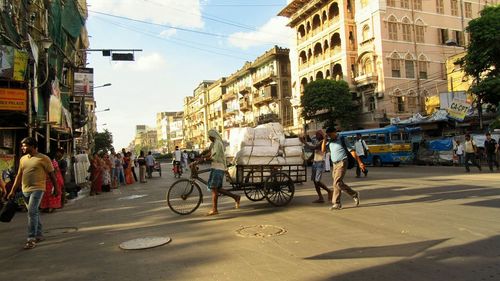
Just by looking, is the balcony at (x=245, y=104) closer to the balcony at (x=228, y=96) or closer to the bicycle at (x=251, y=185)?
the balcony at (x=228, y=96)

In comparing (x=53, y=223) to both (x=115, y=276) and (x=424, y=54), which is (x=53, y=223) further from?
(x=424, y=54)

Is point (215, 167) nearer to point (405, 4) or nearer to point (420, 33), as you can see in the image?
point (405, 4)

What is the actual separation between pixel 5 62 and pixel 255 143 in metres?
8.27

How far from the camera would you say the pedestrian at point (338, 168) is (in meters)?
9.36

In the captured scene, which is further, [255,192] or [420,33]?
[420,33]

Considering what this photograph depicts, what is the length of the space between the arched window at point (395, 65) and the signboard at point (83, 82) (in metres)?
30.5

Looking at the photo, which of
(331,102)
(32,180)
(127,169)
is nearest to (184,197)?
(32,180)

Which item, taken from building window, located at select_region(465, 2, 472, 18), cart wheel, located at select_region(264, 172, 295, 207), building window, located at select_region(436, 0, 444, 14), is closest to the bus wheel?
cart wheel, located at select_region(264, 172, 295, 207)

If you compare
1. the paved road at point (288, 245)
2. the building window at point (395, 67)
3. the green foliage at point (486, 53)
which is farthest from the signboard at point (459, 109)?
the paved road at point (288, 245)

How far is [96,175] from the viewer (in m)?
16.9

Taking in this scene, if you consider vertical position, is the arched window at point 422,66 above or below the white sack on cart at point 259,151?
above

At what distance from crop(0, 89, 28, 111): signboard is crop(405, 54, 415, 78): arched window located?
40116mm

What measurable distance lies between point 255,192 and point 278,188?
0.68m

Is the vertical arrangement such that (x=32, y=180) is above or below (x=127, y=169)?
above
